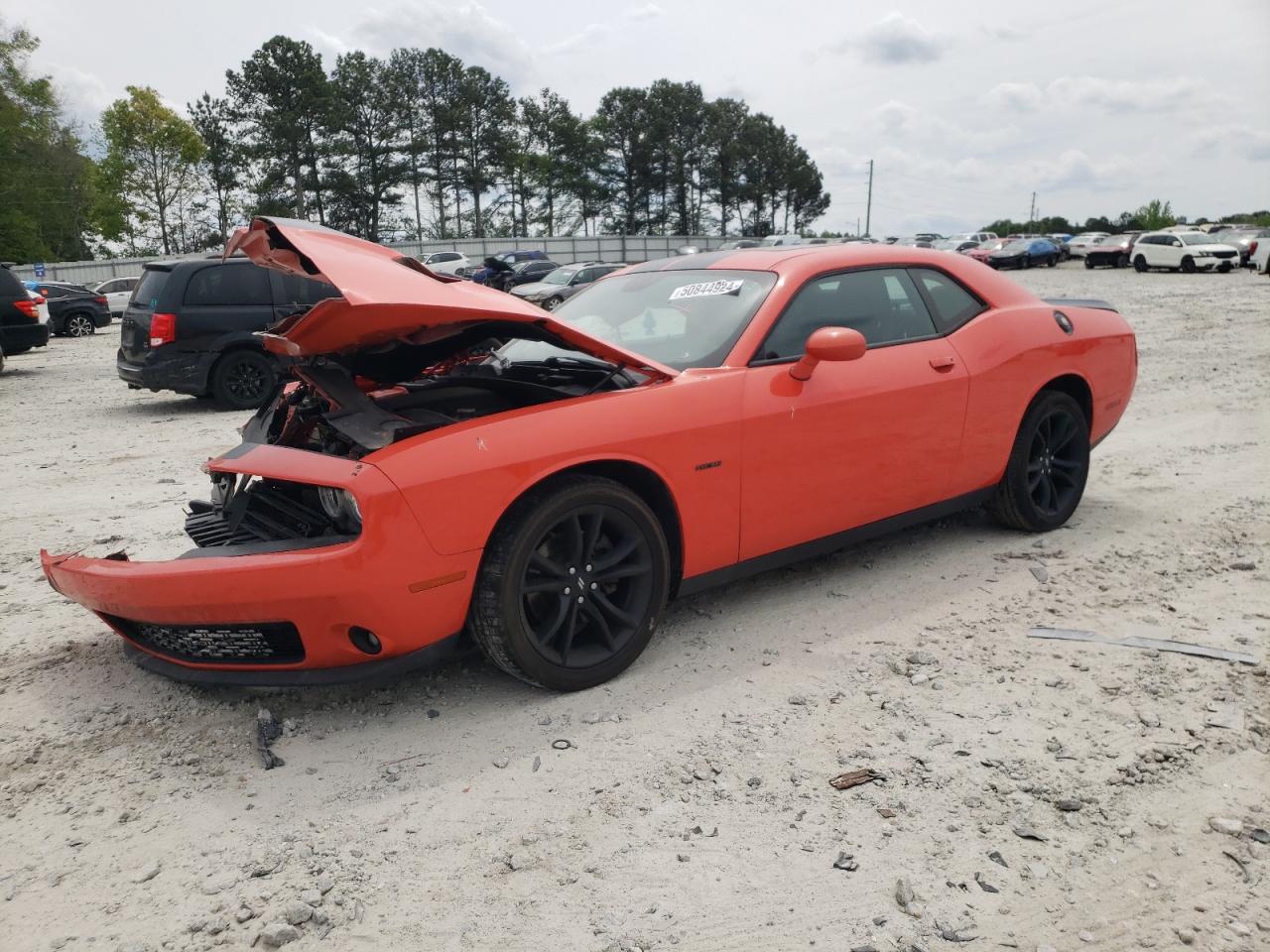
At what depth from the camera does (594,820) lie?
8.45 ft

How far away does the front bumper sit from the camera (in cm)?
280

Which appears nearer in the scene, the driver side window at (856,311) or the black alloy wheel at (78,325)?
the driver side window at (856,311)

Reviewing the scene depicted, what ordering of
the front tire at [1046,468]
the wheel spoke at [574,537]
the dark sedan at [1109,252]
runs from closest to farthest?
the wheel spoke at [574,537]
the front tire at [1046,468]
the dark sedan at [1109,252]

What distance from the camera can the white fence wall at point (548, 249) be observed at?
42438 mm

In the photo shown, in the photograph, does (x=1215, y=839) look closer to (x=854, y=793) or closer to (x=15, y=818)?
(x=854, y=793)

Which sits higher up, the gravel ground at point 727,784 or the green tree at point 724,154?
the green tree at point 724,154

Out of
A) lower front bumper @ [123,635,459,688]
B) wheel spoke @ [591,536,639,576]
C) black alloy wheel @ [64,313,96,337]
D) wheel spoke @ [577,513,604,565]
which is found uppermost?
wheel spoke @ [577,513,604,565]

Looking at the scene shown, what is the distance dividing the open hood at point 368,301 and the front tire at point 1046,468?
2.37 meters

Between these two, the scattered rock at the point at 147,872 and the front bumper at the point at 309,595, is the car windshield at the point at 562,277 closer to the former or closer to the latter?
the front bumper at the point at 309,595

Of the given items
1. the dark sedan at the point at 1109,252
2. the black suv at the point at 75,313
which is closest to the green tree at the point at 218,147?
the black suv at the point at 75,313

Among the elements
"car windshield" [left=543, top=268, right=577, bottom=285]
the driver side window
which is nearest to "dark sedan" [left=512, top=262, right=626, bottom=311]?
"car windshield" [left=543, top=268, right=577, bottom=285]

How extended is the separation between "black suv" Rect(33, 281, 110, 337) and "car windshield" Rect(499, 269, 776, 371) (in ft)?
78.8

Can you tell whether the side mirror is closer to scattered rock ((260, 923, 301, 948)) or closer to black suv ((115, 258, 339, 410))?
scattered rock ((260, 923, 301, 948))

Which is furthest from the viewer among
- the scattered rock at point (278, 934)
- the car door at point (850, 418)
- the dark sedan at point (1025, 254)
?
the dark sedan at point (1025, 254)
